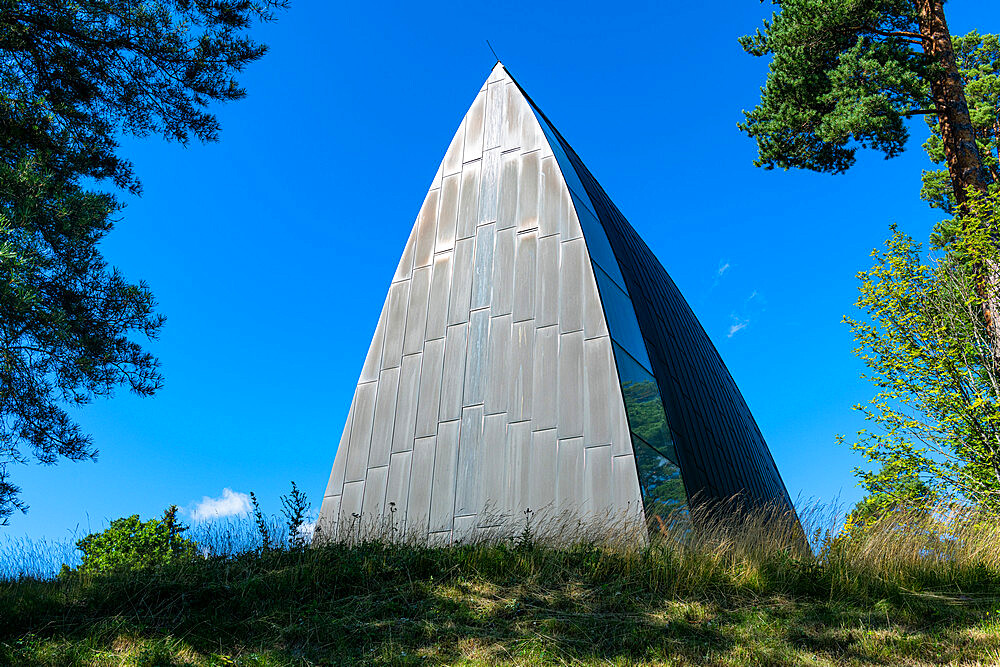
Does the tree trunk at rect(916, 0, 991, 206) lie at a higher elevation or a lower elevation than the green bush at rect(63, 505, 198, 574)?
higher

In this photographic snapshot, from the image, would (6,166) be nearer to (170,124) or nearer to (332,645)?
(170,124)

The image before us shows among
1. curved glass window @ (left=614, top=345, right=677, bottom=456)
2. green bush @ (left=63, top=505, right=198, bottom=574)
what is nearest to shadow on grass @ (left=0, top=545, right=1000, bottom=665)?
curved glass window @ (left=614, top=345, right=677, bottom=456)

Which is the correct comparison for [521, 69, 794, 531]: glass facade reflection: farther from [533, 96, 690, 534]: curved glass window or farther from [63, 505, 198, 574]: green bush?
[63, 505, 198, 574]: green bush

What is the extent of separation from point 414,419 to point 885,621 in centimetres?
845

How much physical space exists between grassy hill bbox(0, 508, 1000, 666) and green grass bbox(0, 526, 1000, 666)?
22mm

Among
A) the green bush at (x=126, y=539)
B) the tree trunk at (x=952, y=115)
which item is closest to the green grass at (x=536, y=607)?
the tree trunk at (x=952, y=115)

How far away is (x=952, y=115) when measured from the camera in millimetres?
13430

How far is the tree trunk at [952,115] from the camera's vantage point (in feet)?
42.3

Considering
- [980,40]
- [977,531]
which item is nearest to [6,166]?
[977,531]

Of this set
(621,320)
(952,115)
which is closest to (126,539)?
(621,320)

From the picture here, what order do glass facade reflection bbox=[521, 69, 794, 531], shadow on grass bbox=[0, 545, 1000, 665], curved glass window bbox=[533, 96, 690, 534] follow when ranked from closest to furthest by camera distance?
1. shadow on grass bbox=[0, 545, 1000, 665]
2. curved glass window bbox=[533, 96, 690, 534]
3. glass facade reflection bbox=[521, 69, 794, 531]

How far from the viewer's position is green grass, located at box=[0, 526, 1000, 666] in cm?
623

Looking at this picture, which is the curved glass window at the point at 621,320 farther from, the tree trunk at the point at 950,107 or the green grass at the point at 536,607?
the tree trunk at the point at 950,107

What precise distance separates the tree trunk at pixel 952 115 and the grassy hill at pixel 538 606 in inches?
268
